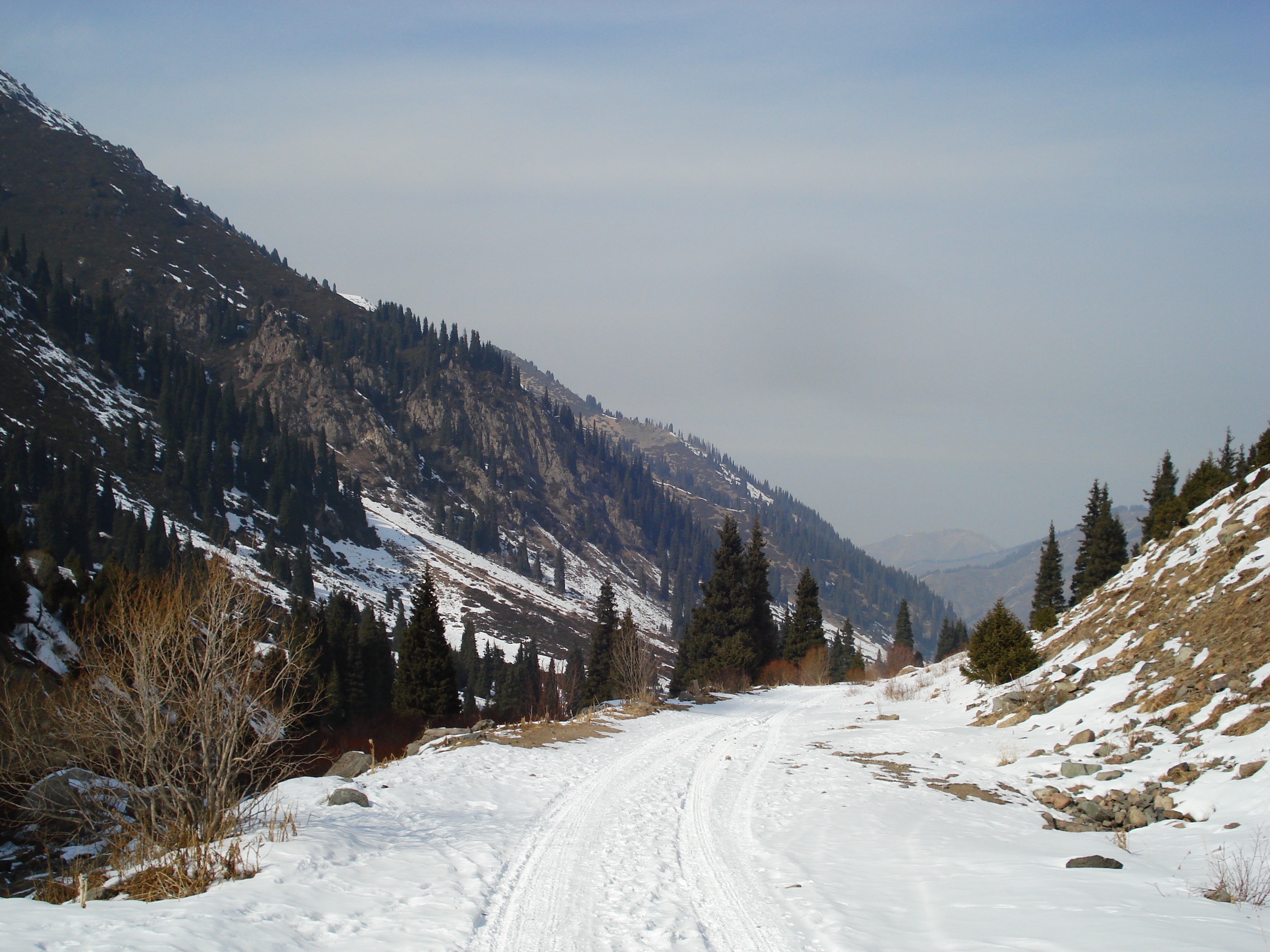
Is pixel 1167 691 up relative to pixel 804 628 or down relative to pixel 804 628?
down

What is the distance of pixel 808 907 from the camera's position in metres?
8.27

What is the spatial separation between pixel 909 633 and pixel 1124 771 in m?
103

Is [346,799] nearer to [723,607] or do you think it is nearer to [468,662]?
[723,607]

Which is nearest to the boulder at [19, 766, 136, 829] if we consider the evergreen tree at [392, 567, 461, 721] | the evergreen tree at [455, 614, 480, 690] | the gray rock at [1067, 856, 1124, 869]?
the gray rock at [1067, 856, 1124, 869]

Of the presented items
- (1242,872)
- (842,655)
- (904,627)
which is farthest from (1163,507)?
(904,627)

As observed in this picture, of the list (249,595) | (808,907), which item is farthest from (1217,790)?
(249,595)

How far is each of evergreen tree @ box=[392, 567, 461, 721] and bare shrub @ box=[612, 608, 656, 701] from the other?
1263cm

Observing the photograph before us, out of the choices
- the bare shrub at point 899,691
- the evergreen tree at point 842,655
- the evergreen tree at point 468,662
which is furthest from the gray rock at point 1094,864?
the evergreen tree at point 468,662

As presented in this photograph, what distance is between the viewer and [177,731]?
11117 millimetres

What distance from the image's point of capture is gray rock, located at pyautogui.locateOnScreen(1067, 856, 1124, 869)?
9.18 meters

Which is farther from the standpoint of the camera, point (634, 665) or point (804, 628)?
point (804, 628)

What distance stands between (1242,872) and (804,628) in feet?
167

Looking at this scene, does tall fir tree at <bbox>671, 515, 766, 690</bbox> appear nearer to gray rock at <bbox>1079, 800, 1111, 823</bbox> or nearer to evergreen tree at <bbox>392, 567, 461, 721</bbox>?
evergreen tree at <bbox>392, 567, 461, 721</bbox>

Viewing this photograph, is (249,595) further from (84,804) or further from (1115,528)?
(1115,528)
